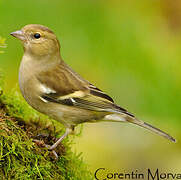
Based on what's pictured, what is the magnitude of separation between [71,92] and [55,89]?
18cm

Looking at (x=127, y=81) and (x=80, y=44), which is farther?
(x=80, y=44)

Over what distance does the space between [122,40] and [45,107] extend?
220 inches

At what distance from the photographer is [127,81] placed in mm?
8820

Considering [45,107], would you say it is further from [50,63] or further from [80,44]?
[80,44]

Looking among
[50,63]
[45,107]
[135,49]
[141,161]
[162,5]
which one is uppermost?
[162,5]

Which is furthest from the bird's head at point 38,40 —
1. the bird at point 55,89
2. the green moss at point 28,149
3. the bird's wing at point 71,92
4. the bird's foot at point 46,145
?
the bird's foot at point 46,145

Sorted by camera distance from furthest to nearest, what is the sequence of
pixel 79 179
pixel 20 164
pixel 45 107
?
pixel 45 107 < pixel 79 179 < pixel 20 164

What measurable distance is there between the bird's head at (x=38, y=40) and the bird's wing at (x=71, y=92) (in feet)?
0.82

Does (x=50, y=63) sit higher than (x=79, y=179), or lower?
higher

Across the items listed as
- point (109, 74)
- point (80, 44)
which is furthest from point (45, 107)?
point (80, 44)

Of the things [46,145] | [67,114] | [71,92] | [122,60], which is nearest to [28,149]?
[46,145]

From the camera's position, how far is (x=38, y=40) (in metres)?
4.93

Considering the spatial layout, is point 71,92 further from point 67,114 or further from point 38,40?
point 38,40

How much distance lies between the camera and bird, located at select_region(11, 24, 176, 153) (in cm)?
473
